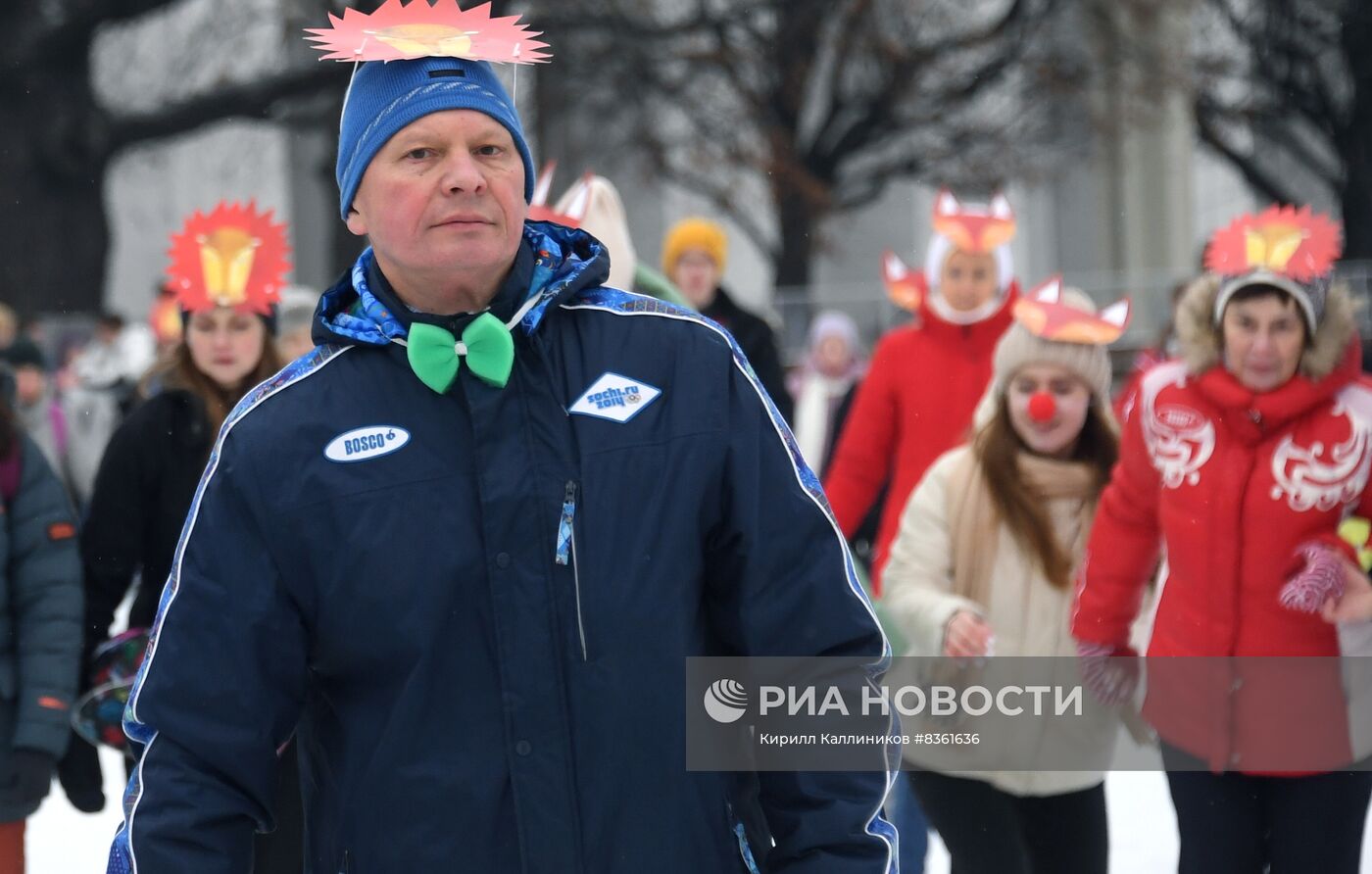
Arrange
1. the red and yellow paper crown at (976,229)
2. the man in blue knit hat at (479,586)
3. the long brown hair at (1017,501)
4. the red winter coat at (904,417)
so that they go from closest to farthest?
the man in blue knit hat at (479,586)
the long brown hair at (1017,501)
the red winter coat at (904,417)
the red and yellow paper crown at (976,229)

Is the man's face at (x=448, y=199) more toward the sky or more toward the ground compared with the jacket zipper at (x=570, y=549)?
more toward the sky

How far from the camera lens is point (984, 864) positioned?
179 inches

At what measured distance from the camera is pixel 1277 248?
4.45 metres

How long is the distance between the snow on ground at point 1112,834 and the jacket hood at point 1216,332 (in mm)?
2060

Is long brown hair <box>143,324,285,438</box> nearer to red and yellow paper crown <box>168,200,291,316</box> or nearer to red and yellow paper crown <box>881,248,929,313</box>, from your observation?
red and yellow paper crown <box>168,200,291,316</box>

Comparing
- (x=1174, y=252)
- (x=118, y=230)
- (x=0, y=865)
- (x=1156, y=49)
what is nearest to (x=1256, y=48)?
(x=1156, y=49)

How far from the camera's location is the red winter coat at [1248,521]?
4145mm

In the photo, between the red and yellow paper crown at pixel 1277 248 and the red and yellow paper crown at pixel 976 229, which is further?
the red and yellow paper crown at pixel 976 229

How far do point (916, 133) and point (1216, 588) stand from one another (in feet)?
64.3

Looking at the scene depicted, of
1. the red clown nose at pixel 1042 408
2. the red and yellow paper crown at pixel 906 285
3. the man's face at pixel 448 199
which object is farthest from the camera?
the red and yellow paper crown at pixel 906 285

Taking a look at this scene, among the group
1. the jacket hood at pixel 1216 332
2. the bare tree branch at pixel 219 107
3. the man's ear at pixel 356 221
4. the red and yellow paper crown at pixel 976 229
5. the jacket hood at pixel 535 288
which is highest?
the bare tree branch at pixel 219 107

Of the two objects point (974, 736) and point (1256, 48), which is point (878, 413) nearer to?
point (974, 736)

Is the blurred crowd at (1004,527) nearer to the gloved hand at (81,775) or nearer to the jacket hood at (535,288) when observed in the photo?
the gloved hand at (81,775)

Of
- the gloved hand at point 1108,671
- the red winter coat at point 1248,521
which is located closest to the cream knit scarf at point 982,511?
the gloved hand at point 1108,671
